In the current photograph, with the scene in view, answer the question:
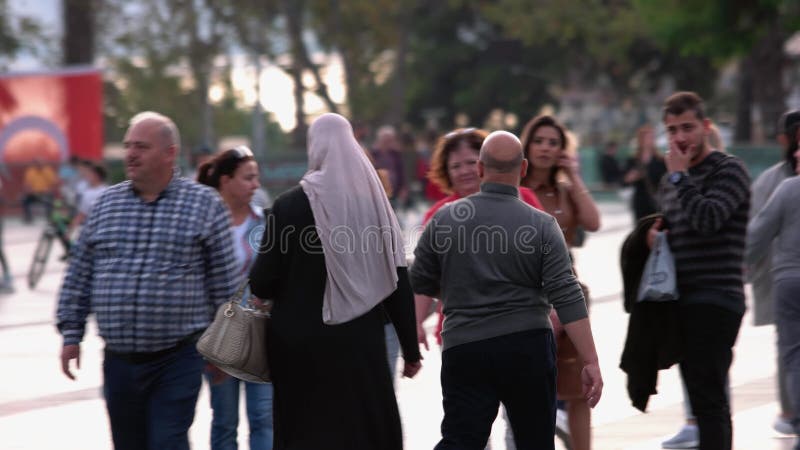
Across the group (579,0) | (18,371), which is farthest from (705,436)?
(579,0)

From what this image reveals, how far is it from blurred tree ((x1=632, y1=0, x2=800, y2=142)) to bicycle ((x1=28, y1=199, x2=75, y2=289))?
20.2 m

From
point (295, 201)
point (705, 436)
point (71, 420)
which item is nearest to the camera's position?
point (295, 201)

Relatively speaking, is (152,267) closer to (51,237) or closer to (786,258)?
(786,258)

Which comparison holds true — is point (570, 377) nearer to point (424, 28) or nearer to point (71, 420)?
point (71, 420)

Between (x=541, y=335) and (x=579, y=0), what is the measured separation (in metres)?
44.6

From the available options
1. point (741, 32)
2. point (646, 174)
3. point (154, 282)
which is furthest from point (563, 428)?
point (741, 32)

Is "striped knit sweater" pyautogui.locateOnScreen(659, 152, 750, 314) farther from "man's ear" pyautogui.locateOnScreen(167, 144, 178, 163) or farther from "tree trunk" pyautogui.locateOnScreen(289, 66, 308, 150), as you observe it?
"tree trunk" pyautogui.locateOnScreen(289, 66, 308, 150)

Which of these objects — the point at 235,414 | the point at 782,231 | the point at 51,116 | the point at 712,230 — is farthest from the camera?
the point at 51,116

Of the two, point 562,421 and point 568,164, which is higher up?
point 568,164

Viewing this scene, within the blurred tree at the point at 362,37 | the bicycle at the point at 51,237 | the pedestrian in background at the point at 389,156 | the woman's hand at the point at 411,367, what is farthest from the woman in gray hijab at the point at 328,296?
the blurred tree at the point at 362,37

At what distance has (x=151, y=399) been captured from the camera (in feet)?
17.3

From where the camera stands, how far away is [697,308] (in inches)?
239

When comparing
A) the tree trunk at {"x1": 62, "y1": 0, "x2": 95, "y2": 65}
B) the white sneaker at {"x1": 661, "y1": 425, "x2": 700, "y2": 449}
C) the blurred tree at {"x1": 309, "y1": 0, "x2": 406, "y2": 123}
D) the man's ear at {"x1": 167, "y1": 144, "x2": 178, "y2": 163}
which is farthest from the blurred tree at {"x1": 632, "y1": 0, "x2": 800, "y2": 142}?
the man's ear at {"x1": 167, "y1": 144, "x2": 178, "y2": 163}

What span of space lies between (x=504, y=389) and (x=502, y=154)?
2.79ft
